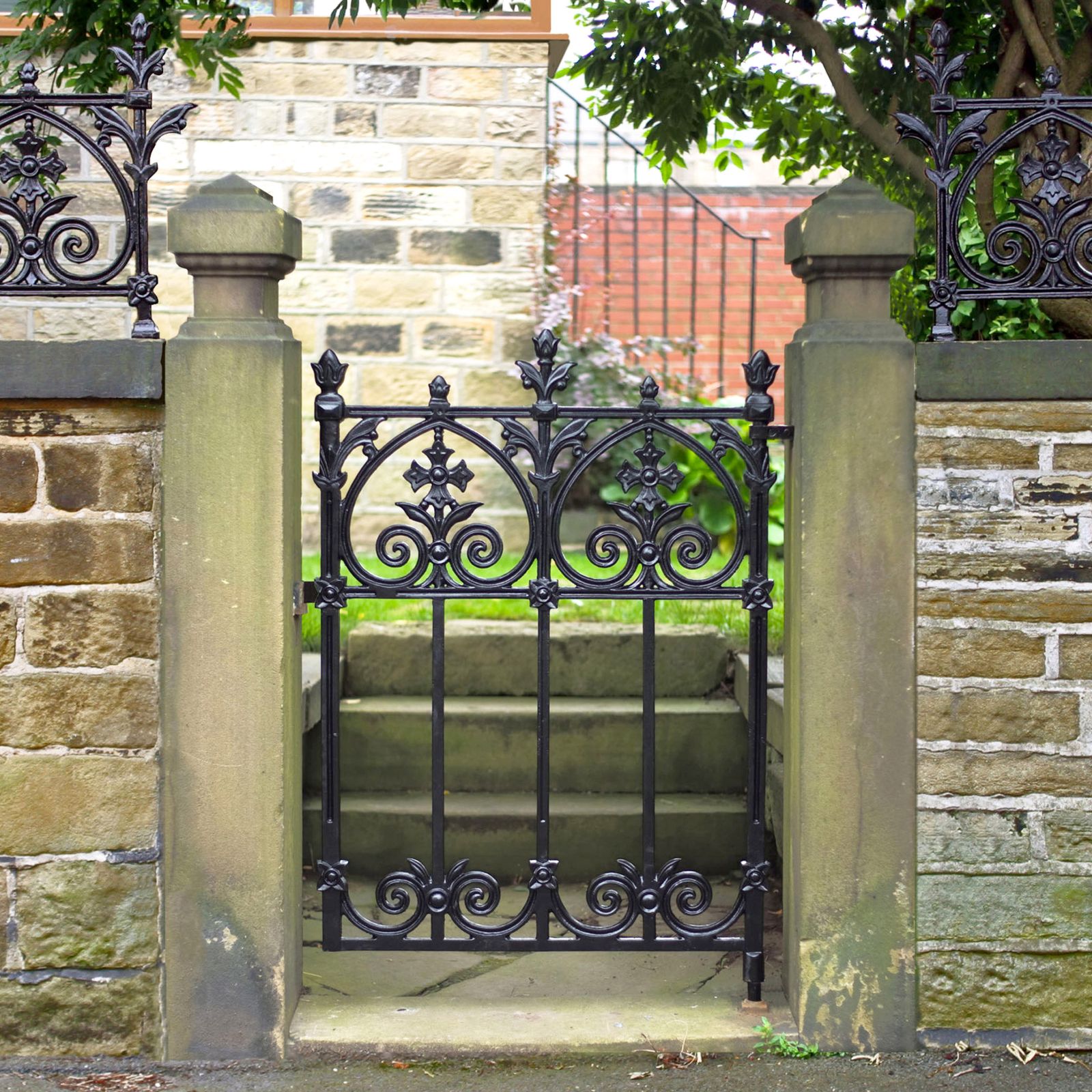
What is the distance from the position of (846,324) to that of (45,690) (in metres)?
2.09

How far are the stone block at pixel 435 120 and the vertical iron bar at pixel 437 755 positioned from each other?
3.63m

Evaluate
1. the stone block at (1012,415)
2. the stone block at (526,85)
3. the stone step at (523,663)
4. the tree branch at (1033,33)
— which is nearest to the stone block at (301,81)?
the stone block at (526,85)

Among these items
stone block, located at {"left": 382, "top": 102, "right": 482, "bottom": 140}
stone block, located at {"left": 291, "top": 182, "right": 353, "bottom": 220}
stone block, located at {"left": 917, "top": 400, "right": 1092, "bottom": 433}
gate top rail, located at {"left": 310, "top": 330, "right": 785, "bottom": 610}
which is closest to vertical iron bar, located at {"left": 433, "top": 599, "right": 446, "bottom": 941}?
gate top rail, located at {"left": 310, "top": 330, "right": 785, "bottom": 610}

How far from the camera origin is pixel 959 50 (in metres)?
4.38

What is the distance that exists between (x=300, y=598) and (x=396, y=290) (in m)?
3.42

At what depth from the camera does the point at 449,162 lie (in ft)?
20.4

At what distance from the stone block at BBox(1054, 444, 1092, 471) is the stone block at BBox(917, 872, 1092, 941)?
0.98 metres

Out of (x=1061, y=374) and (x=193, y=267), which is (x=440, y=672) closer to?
(x=193, y=267)

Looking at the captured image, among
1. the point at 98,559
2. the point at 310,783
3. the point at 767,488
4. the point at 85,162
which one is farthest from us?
the point at 85,162

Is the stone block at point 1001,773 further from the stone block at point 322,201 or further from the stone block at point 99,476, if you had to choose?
the stone block at point 322,201

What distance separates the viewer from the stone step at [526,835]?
4.09m

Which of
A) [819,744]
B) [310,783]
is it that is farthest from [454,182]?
[819,744]

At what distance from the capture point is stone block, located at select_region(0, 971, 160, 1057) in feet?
9.97

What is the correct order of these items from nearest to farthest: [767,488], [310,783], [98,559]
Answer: [98,559], [767,488], [310,783]
